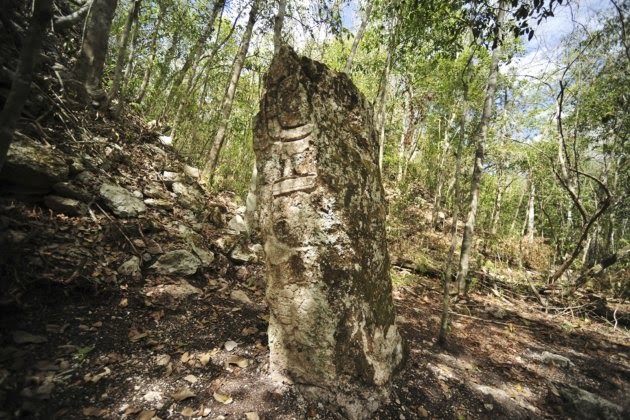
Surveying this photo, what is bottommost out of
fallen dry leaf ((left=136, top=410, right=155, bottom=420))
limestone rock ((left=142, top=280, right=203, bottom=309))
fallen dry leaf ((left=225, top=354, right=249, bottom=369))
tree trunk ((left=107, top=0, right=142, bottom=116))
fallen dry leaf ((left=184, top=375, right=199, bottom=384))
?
fallen dry leaf ((left=136, top=410, right=155, bottom=420))

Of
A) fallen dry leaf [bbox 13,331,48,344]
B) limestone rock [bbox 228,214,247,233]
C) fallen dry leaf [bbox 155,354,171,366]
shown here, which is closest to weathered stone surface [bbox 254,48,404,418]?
fallen dry leaf [bbox 155,354,171,366]

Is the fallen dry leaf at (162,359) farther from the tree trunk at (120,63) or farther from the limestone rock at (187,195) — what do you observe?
the tree trunk at (120,63)

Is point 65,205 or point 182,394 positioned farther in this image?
point 65,205

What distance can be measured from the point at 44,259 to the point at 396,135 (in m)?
18.8

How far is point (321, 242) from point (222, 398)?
1.28m

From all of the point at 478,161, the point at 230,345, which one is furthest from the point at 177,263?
the point at 478,161

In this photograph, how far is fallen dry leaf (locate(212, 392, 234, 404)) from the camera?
6.99ft

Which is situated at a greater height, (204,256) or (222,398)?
(204,256)

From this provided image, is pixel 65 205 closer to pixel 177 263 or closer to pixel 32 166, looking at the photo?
pixel 32 166

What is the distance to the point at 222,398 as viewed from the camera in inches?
84.6

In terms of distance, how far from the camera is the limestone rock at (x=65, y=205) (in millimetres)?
3246

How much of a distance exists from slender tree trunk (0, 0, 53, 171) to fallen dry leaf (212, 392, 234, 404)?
1936mm

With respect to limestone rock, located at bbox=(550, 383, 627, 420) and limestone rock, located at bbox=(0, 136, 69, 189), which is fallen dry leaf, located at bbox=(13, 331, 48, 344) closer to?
limestone rock, located at bbox=(0, 136, 69, 189)

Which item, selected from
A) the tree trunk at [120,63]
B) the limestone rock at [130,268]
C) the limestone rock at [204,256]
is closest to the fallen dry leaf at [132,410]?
the limestone rock at [130,268]
